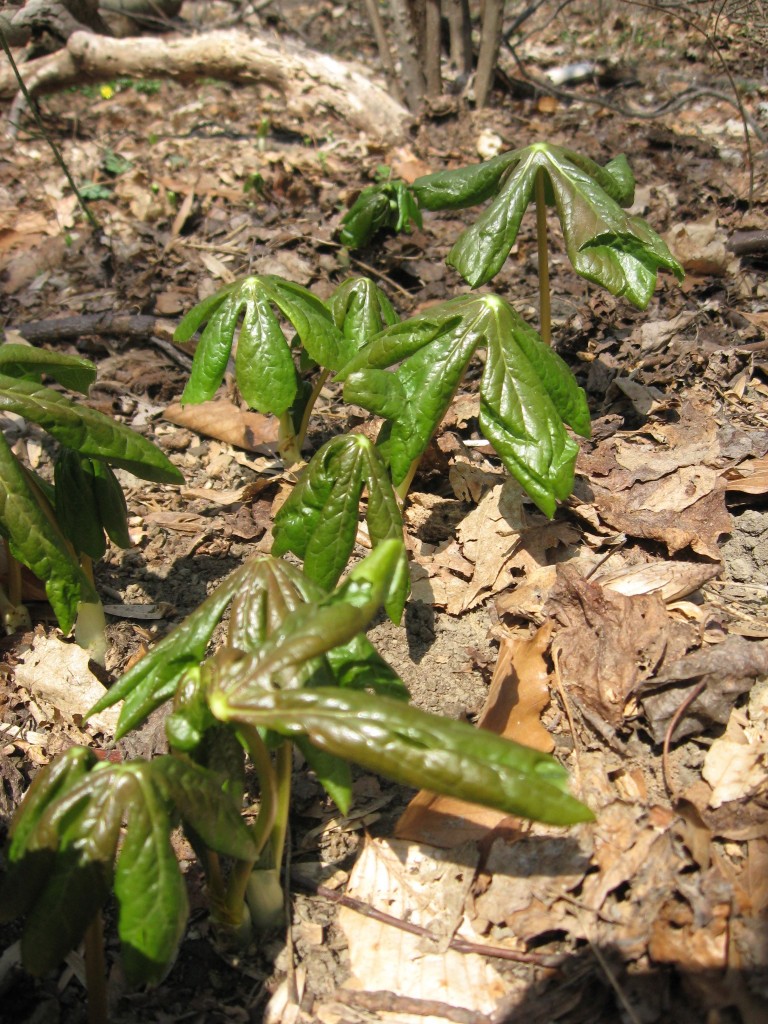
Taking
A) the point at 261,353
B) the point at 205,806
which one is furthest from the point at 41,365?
the point at 205,806

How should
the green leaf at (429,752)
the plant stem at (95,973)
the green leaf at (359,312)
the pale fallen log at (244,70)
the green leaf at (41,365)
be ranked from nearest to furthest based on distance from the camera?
the green leaf at (429,752), the plant stem at (95,973), the green leaf at (41,365), the green leaf at (359,312), the pale fallen log at (244,70)

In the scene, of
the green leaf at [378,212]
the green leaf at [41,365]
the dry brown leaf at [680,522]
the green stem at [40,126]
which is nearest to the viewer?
the green leaf at [41,365]

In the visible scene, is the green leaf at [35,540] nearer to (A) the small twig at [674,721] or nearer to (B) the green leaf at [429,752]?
(B) the green leaf at [429,752]

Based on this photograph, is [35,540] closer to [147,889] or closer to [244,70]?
[147,889]

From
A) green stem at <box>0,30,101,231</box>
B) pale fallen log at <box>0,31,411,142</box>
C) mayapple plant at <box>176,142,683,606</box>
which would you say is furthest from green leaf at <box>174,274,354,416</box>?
pale fallen log at <box>0,31,411,142</box>

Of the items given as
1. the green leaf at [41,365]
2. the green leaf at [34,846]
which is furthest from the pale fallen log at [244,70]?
the green leaf at [34,846]

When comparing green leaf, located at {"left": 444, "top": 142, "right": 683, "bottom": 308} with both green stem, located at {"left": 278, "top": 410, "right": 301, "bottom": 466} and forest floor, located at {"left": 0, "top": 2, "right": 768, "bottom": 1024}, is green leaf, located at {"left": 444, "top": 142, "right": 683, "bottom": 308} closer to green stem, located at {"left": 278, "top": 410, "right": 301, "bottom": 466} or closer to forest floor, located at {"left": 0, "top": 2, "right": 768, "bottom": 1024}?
forest floor, located at {"left": 0, "top": 2, "right": 768, "bottom": 1024}
